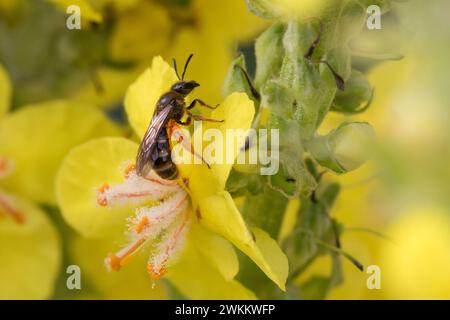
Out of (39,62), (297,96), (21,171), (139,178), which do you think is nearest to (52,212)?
(21,171)

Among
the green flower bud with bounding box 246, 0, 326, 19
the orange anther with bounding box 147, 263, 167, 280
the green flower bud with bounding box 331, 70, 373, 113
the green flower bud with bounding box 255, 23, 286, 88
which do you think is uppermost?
the green flower bud with bounding box 246, 0, 326, 19

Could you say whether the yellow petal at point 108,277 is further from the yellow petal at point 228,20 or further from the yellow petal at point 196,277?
the yellow petal at point 228,20

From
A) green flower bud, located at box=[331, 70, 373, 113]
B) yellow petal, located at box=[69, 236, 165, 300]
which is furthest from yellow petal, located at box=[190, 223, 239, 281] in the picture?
yellow petal, located at box=[69, 236, 165, 300]

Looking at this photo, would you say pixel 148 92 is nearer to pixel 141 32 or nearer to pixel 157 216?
pixel 157 216

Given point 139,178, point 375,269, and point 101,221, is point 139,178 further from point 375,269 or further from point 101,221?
point 375,269

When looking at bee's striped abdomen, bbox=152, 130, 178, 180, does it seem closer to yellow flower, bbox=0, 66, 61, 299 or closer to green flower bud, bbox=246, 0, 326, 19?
green flower bud, bbox=246, 0, 326, 19

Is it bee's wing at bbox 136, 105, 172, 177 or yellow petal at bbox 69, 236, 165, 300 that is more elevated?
bee's wing at bbox 136, 105, 172, 177
